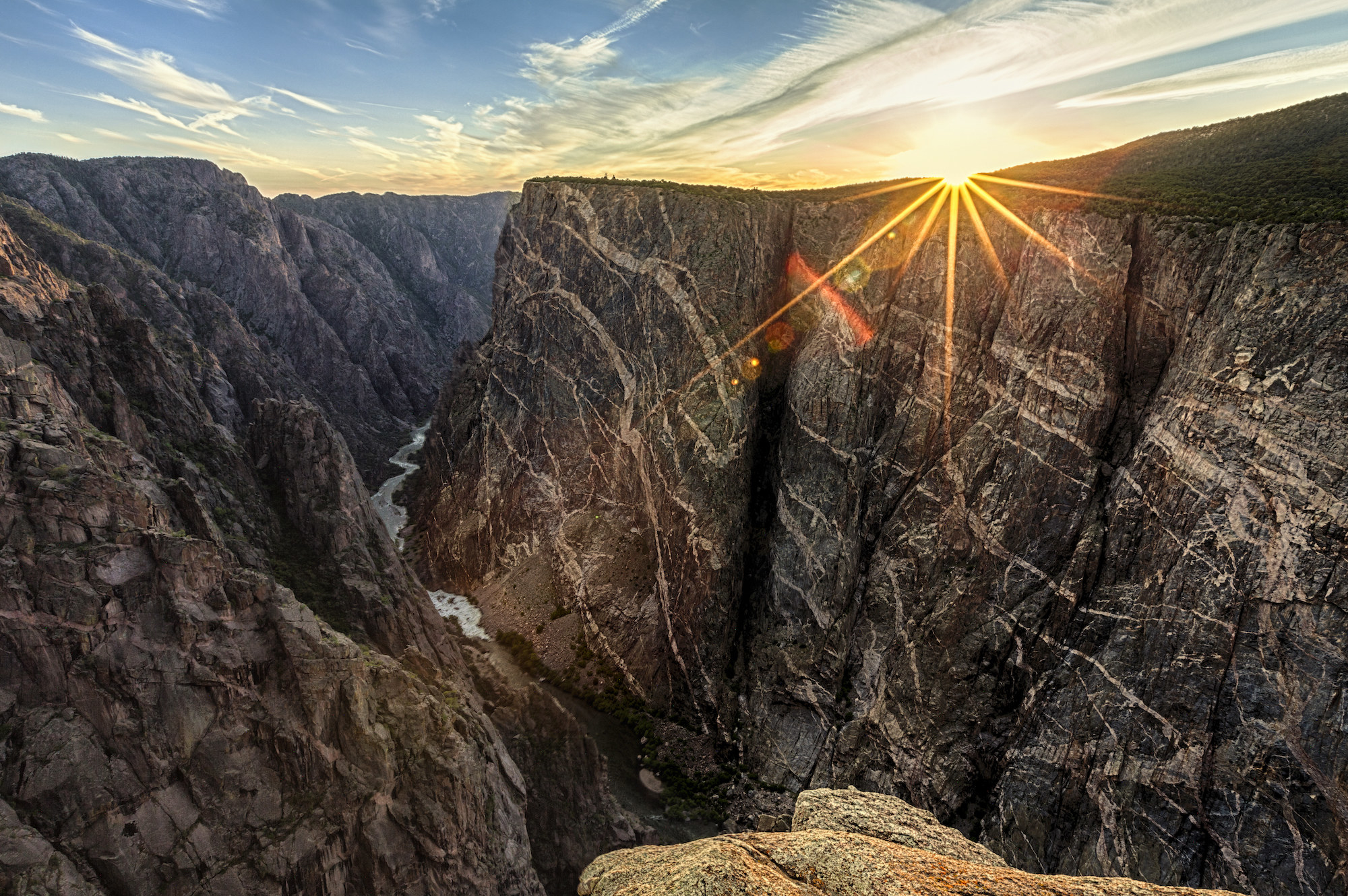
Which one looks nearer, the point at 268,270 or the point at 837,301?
the point at 837,301

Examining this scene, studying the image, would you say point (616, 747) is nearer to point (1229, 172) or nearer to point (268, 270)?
point (1229, 172)

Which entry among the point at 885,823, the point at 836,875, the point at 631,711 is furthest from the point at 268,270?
the point at 836,875

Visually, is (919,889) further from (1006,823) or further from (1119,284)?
(1119,284)

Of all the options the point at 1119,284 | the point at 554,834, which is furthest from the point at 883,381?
the point at 554,834

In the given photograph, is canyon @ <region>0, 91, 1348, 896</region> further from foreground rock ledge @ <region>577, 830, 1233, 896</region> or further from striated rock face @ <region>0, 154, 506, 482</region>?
striated rock face @ <region>0, 154, 506, 482</region>

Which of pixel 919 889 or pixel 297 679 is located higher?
pixel 919 889

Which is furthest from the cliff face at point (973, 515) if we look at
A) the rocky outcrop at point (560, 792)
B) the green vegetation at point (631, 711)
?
the rocky outcrop at point (560, 792)
